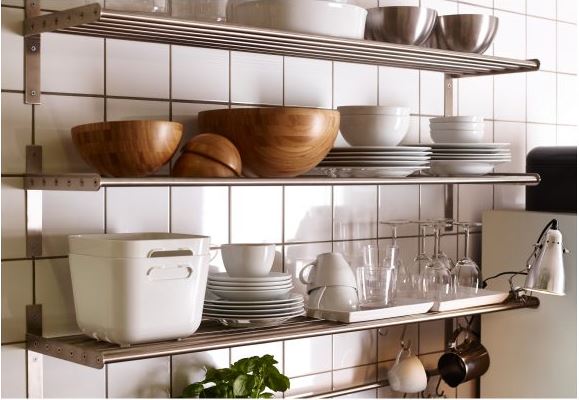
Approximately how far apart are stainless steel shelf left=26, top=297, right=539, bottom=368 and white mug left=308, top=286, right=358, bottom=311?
0.13 ft

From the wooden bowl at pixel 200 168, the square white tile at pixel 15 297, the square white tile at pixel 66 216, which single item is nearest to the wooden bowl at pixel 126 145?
the wooden bowl at pixel 200 168

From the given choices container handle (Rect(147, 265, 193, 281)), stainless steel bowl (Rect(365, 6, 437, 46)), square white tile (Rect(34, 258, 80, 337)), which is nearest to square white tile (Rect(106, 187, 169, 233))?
square white tile (Rect(34, 258, 80, 337))

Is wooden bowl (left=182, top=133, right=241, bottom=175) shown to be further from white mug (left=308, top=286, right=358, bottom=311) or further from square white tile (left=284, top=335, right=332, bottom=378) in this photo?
square white tile (left=284, top=335, right=332, bottom=378)

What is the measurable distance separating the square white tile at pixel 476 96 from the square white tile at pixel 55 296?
1159 mm

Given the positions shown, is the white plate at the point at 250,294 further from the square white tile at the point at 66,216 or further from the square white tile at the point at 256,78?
the square white tile at the point at 256,78

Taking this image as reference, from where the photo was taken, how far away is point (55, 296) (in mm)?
1680

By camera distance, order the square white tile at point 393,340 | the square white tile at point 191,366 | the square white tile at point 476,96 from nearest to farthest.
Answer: the square white tile at point 191,366, the square white tile at point 393,340, the square white tile at point 476,96

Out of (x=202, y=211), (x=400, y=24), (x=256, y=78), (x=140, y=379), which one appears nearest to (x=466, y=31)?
(x=400, y=24)

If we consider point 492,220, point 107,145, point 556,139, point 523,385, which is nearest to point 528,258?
point 492,220

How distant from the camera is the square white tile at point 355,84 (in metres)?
2.10

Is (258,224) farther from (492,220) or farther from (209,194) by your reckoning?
(492,220)

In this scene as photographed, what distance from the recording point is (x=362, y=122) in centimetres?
188

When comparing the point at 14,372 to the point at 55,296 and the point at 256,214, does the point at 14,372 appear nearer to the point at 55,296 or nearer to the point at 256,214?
the point at 55,296

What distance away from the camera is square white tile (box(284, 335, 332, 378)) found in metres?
2.04
